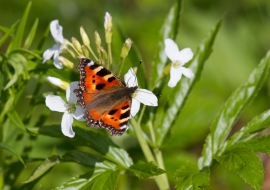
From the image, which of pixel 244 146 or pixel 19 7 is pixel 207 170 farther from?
pixel 19 7

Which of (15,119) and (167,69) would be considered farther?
(167,69)

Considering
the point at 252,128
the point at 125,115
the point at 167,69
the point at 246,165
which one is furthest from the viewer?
the point at 167,69

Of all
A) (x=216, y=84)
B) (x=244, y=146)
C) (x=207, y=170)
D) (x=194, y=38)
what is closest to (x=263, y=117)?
(x=244, y=146)

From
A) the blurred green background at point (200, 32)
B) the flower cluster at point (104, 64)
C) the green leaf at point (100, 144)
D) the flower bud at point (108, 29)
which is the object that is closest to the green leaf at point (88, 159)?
the green leaf at point (100, 144)

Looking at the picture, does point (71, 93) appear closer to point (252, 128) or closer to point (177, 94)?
point (177, 94)

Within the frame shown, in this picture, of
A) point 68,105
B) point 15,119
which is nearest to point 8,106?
point 15,119

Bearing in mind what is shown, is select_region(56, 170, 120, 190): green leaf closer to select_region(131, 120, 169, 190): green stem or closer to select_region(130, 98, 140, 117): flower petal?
select_region(131, 120, 169, 190): green stem

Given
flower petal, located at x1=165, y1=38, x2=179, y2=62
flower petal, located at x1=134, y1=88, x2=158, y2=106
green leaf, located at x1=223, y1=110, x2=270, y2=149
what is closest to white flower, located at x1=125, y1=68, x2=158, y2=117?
flower petal, located at x1=134, y1=88, x2=158, y2=106
